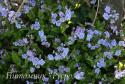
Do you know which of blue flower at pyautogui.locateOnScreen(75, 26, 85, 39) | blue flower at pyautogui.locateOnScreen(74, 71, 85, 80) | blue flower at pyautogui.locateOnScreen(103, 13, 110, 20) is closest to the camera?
blue flower at pyautogui.locateOnScreen(74, 71, 85, 80)

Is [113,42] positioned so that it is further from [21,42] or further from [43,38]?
[21,42]

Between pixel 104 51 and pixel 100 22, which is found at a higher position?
pixel 100 22

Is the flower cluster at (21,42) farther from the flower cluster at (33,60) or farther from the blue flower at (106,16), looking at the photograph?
the blue flower at (106,16)

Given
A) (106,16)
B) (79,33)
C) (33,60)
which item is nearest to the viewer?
(33,60)

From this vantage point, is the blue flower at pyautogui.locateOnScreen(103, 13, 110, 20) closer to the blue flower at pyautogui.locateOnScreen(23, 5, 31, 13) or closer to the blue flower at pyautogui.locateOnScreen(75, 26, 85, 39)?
the blue flower at pyautogui.locateOnScreen(75, 26, 85, 39)

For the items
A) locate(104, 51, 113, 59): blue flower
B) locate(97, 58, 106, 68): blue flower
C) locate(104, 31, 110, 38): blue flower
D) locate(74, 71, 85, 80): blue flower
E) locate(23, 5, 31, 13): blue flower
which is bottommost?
locate(74, 71, 85, 80): blue flower

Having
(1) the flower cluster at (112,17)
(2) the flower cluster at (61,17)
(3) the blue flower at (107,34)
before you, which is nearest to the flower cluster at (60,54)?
(2) the flower cluster at (61,17)

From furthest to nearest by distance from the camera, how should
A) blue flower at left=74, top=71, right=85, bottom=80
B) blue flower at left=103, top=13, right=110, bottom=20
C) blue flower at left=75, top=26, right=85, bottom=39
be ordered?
blue flower at left=103, top=13, right=110, bottom=20 < blue flower at left=75, top=26, right=85, bottom=39 < blue flower at left=74, top=71, right=85, bottom=80

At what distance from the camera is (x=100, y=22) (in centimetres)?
298

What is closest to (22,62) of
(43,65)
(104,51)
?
(43,65)

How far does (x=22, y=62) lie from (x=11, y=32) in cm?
25

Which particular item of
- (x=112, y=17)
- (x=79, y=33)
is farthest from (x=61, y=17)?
(x=112, y=17)

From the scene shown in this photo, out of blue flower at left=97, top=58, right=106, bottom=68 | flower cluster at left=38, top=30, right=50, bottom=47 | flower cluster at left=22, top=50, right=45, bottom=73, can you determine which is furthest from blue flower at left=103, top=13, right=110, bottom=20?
flower cluster at left=22, top=50, right=45, bottom=73

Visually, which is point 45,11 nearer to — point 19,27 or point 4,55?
point 19,27
